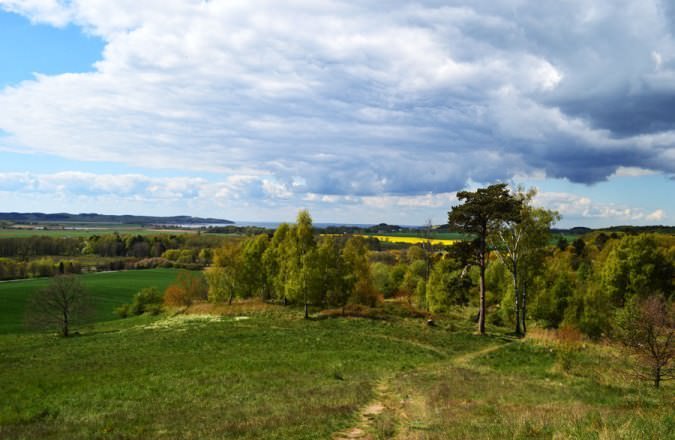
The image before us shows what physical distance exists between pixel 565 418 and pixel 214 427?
10256mm

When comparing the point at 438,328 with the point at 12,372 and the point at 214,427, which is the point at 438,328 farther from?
the point at 12,372

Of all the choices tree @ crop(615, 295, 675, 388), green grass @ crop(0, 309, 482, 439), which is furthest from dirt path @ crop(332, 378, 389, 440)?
tree @ crop(615, 295, 675, 388)

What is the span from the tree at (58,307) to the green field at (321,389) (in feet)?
46.0

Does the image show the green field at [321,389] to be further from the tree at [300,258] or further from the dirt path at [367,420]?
the tree at [300,258]

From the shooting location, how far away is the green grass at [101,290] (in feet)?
225

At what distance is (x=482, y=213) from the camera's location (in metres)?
36.6

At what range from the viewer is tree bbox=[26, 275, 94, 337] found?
50.7 m

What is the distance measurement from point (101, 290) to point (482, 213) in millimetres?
90031

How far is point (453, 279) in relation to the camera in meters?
42.0

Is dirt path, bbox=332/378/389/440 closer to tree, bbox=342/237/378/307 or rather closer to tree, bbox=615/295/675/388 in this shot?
tree, bbox=615/295/675/388

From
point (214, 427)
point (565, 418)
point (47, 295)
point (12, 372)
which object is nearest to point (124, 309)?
point (47, 295)

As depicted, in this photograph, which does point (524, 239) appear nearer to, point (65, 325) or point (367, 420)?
point (367, 420)

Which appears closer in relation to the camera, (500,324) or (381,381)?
(381,381)

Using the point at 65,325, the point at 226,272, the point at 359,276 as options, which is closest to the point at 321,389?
the point at 359,276
